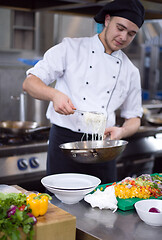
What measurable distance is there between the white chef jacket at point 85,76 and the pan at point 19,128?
29.4 inches

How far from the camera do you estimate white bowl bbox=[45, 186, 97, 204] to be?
196cm

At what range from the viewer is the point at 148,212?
5.89 feet

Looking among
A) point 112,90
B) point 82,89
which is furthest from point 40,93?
point 112,90

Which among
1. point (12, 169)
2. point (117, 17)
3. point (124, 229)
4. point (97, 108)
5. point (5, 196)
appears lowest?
point (12, 169)

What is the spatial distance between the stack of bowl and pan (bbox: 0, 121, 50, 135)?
4.56ft

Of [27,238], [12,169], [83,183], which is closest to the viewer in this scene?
[27,238]

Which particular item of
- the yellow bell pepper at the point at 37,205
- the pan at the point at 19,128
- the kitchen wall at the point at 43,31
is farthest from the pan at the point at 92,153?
the kitchen wall at the point at 43,31

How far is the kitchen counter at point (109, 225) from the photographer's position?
1.71 m

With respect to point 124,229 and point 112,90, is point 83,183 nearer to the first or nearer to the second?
point 124,229

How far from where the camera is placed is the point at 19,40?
803cm

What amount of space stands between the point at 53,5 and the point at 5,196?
2.02 metres

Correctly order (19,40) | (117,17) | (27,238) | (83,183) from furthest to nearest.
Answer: (19,40) < (117,17) < (83,183) < (27,238)

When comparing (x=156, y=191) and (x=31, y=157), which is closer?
(x=156, y=191)

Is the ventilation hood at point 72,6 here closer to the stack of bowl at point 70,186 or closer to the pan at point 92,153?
the pan at point 92,153
